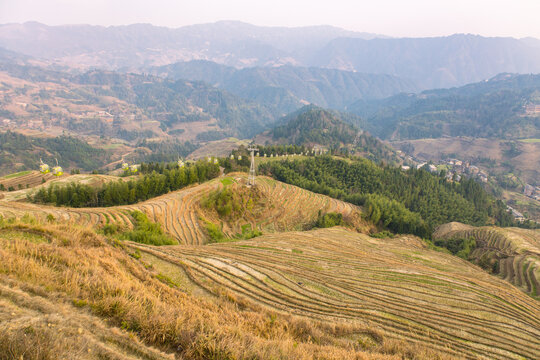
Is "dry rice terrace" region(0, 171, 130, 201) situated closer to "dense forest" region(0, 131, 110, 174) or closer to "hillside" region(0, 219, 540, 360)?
"hillside" region(0, 219, 540, 360)

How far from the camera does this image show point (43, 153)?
174m

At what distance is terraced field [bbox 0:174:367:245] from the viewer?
25.8 meters

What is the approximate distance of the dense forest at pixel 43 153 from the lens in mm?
156125

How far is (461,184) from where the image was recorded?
4026 inches

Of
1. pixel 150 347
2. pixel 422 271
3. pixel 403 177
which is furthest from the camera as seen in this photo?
pixel 403 177

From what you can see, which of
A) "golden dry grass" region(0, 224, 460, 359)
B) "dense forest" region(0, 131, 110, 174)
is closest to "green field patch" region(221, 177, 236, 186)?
"golden dry grass" region(0, 224, 460, 359)

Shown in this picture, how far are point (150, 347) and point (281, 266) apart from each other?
12.5 m

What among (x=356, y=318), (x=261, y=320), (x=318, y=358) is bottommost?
(x=356, y=318)

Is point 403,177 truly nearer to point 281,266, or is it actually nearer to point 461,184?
point 461,184

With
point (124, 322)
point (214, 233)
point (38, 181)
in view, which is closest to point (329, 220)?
point (214, 233)

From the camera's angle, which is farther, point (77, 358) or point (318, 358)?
point (318, 358)

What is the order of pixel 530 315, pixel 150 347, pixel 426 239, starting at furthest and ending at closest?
1. pixel 426 239
2. pixel 530 315
3. pixel 150 347

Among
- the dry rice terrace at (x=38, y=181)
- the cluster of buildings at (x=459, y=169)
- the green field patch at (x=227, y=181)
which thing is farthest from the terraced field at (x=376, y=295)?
the cluster of buildings at (x=459, y=169)

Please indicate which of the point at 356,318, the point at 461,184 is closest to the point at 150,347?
the point at 356,318
